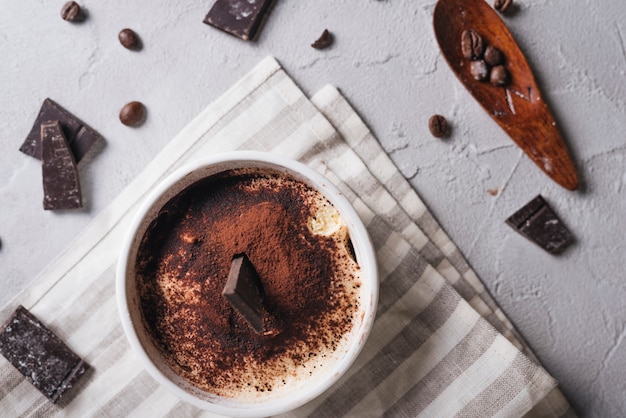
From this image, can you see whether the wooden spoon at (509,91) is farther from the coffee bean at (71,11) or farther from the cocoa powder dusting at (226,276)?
the coffee bean at (71,11)

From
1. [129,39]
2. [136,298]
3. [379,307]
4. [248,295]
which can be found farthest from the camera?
[129,39]

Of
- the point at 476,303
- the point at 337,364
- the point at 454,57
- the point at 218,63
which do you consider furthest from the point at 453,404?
the point at 218,63

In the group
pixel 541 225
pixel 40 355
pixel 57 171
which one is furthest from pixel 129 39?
pixel 541 225

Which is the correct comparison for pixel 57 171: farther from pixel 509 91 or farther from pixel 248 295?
pixel 509 91

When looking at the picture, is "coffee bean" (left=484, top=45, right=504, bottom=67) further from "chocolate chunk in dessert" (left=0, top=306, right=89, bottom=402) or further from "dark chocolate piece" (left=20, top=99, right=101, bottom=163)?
"chocolate chunk in dessert" (left=0, top=306, right=89, bottom=402)

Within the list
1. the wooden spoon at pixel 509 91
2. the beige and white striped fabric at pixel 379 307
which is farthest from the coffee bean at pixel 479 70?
the beige and white striped fabric at pixel 379 307

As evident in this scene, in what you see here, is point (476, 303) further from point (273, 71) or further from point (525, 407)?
point (273, 71)
